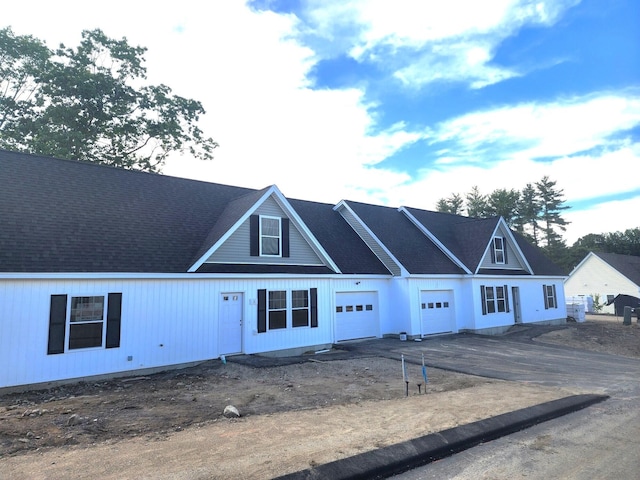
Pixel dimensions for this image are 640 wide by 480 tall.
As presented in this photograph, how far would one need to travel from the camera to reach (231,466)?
4.71 meters

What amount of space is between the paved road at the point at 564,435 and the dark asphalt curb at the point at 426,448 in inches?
6.0

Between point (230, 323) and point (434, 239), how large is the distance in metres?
14.3

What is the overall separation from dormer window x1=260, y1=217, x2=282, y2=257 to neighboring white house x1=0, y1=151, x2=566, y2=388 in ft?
0.14

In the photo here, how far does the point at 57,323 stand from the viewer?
10.2m

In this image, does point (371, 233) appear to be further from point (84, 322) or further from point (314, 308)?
point (84, 322)

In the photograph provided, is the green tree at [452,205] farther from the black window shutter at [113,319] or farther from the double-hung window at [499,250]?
the black window shutter at [113,319]

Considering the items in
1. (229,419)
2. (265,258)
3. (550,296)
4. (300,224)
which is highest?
(300,224)

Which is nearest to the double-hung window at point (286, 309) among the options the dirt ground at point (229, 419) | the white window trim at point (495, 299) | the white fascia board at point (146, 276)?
the white fascia board at point (146, 276)

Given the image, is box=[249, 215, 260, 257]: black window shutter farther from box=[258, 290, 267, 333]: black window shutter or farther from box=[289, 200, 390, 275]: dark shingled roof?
box=[289, 200, 390, 275]: dark shingled roof

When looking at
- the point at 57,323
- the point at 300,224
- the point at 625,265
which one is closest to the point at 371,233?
the point at 300,224

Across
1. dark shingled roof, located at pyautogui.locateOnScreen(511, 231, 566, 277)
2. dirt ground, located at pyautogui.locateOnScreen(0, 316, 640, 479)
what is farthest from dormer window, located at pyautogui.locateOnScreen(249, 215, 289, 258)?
dark shingled roof, located at pyautogui.locateOnScreen(511, 231, 566, 277)

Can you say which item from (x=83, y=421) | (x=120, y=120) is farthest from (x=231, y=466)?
(x=120, y=120)

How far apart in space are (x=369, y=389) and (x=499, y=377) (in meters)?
4.18

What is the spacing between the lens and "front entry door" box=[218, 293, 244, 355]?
43.1ft
